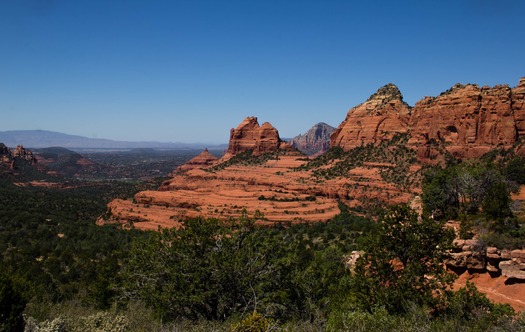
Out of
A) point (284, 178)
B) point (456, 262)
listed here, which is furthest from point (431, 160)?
point (456, 262)

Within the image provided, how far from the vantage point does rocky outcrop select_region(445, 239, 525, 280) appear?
17.0 metres

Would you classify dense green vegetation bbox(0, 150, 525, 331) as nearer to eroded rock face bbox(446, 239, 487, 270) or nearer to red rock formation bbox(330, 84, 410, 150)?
eroded rock face bbox(446, 239, 487, 270)

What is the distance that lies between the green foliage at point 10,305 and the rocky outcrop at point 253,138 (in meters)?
94.7

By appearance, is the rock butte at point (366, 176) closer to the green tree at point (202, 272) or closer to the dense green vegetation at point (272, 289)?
the dense green vegetation at point (272, 289)

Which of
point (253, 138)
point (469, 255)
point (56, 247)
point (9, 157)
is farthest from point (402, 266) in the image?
point (9, 157)

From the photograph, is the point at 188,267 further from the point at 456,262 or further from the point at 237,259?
the point at 456,262

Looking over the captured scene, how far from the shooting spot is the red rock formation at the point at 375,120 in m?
82.6

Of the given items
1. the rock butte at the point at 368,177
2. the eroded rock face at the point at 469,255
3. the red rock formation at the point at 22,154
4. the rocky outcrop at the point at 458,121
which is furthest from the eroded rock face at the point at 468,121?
the red rock formation at the point at 22,154

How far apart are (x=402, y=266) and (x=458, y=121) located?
59298mm

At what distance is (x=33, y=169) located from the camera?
159 meters

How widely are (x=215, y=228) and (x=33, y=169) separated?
563 feet

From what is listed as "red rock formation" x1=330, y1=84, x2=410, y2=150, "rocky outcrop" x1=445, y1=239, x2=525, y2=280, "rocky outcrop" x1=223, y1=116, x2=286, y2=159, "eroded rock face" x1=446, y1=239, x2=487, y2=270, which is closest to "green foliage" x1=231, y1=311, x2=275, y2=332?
"rocky outcrop" x1=445, y1=239, x2=525, y2=280

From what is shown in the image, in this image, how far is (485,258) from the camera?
18.4 m

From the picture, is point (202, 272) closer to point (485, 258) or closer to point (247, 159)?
Answer: point (485, 258)
